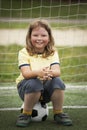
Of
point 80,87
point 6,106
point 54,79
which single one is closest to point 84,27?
point 80,87

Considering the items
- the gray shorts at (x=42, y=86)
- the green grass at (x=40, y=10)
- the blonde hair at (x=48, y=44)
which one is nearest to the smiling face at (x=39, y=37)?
the blonde hair at (x=48, y=44)

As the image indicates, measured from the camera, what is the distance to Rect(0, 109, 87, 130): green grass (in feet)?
11.8

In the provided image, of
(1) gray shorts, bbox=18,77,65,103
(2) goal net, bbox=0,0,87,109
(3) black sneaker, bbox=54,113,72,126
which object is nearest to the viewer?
(1) gray shorts, bbox=18,77,65,103

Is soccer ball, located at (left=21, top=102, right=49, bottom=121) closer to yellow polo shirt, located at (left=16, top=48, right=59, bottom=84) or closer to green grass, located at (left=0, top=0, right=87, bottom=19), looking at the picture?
yellow polo shirt, located at (left=16, top=48, right=59, bottom=84)

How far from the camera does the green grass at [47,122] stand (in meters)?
3.60

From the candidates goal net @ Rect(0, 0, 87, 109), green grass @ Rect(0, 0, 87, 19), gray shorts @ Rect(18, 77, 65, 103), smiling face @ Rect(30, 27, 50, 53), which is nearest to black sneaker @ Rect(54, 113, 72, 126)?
gray shorts @ Rect(18, 77, 65, 103)

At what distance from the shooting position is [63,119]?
372 cm

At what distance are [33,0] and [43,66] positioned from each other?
7239 millimetres

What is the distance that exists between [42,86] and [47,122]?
1.13 feet

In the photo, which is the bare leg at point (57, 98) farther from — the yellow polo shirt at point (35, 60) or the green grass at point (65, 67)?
the green grass at point (65, 67)

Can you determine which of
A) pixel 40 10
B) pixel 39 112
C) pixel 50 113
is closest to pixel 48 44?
pixel 39 112

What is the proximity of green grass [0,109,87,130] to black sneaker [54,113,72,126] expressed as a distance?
39mm

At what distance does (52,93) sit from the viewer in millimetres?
3633

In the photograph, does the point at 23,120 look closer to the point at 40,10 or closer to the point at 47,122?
the point at 47,122
